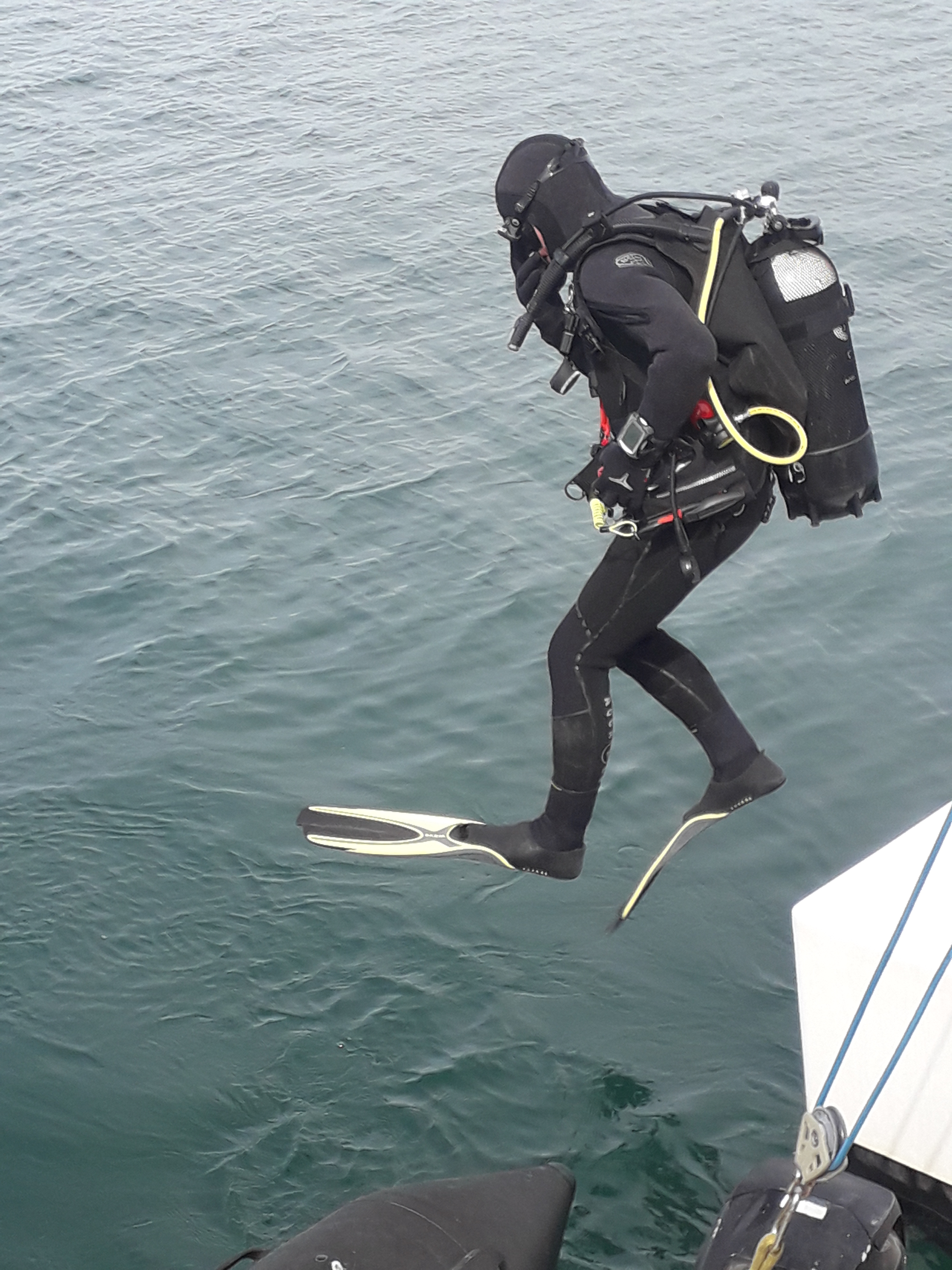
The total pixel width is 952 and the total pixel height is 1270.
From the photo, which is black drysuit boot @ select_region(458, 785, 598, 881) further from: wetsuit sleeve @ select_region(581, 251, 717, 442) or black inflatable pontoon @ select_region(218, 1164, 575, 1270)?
wetsuit sleeve @ select_region(581, 251, 717, 442)

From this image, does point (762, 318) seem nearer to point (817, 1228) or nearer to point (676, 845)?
point (676, 845)

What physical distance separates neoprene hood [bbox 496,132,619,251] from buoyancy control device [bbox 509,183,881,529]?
2.2 inches

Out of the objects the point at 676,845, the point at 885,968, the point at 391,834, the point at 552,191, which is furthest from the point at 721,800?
the point at 552,191

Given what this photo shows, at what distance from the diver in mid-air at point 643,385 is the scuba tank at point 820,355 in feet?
0.09

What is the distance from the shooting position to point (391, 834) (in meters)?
5.59

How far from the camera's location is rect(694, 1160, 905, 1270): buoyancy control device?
3.65 m

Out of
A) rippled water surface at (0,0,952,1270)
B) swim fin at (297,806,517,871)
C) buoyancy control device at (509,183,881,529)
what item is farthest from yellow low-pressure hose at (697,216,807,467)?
rippled water surface at (0,0,952,1270)

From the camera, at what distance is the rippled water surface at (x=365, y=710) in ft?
16.2

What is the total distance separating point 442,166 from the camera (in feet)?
50.6

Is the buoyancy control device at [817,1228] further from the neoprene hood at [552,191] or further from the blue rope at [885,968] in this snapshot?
the neoprene hood at [552,191]

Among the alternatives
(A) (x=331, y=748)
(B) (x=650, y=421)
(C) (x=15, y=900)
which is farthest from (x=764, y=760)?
(C) (x=15, y=900)

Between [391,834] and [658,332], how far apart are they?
2.49m

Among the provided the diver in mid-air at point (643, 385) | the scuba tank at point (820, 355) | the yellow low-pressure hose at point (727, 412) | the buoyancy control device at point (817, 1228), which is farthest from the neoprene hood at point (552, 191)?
the buoyancy control device at point (817, 1228)

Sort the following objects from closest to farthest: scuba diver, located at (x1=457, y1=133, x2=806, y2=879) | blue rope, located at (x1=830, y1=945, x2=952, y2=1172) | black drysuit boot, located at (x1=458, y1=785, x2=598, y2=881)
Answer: blue rope, located at (x1=830, y1=945, x2=952, y2=1172) → scuba diver, located at (x1=457, y1=133, x2=806, y2=879) → black drysuit boot, located at (x1=458, y1=785, x2=598, y2=881)
